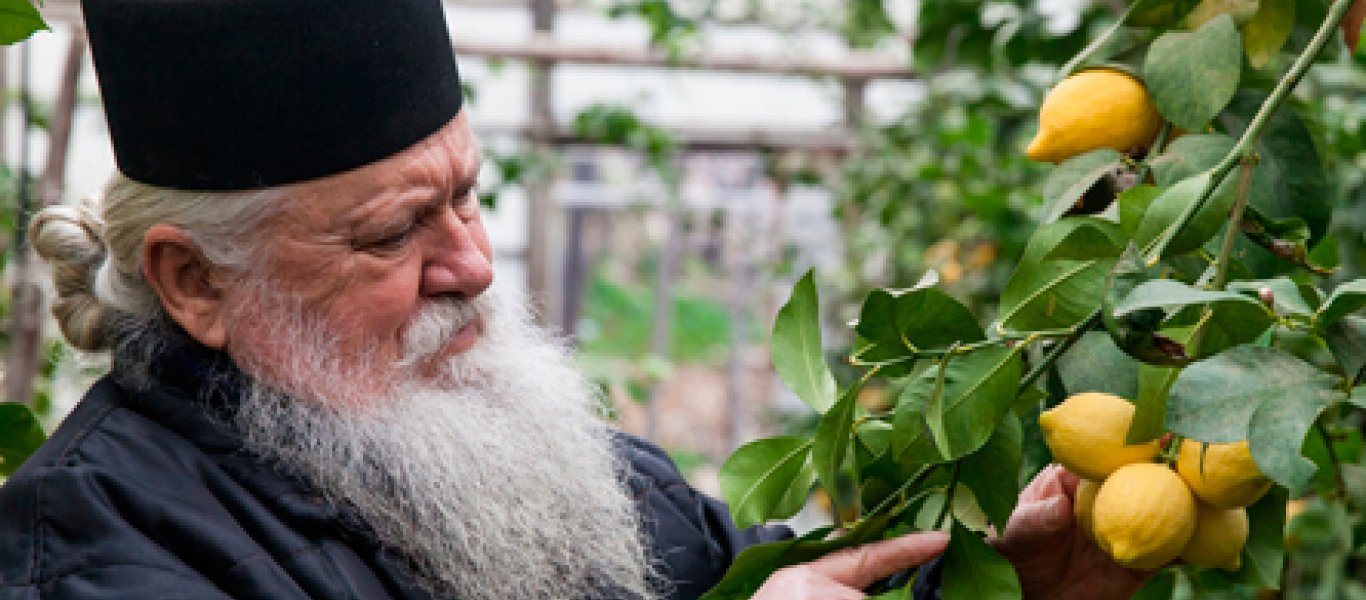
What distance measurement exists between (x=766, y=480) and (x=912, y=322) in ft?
0.63

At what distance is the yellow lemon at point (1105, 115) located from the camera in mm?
1107

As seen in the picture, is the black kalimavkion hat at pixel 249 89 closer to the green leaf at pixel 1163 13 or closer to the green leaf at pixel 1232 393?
the green leaf at pixel 1163 13

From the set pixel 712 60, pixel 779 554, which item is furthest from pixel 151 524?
pixel 712 60

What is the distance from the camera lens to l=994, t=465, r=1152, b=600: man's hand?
1251 millimetres

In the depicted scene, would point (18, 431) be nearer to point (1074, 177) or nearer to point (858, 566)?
point (858, 566)

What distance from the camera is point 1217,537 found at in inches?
38.6

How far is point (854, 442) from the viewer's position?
111 cm

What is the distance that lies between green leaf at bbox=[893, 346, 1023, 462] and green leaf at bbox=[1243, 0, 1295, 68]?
1.11 ft

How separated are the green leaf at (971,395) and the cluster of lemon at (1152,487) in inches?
2.6

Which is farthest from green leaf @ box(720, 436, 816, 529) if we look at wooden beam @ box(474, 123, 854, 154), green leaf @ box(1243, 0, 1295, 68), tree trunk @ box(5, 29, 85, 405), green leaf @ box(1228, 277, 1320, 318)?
wooden beam @ box(474, 123, 854, 154)

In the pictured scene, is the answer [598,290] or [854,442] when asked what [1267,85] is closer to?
[854,442]

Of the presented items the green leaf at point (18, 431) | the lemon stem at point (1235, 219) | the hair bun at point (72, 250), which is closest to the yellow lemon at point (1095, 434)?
the lemon stem at point (1235, 219)

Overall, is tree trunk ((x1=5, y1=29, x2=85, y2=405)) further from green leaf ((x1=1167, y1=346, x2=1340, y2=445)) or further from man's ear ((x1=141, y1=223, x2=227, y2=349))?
green leaf ((x1=1167, y1=346, x2=1340, y2=445))

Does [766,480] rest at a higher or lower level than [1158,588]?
higher
